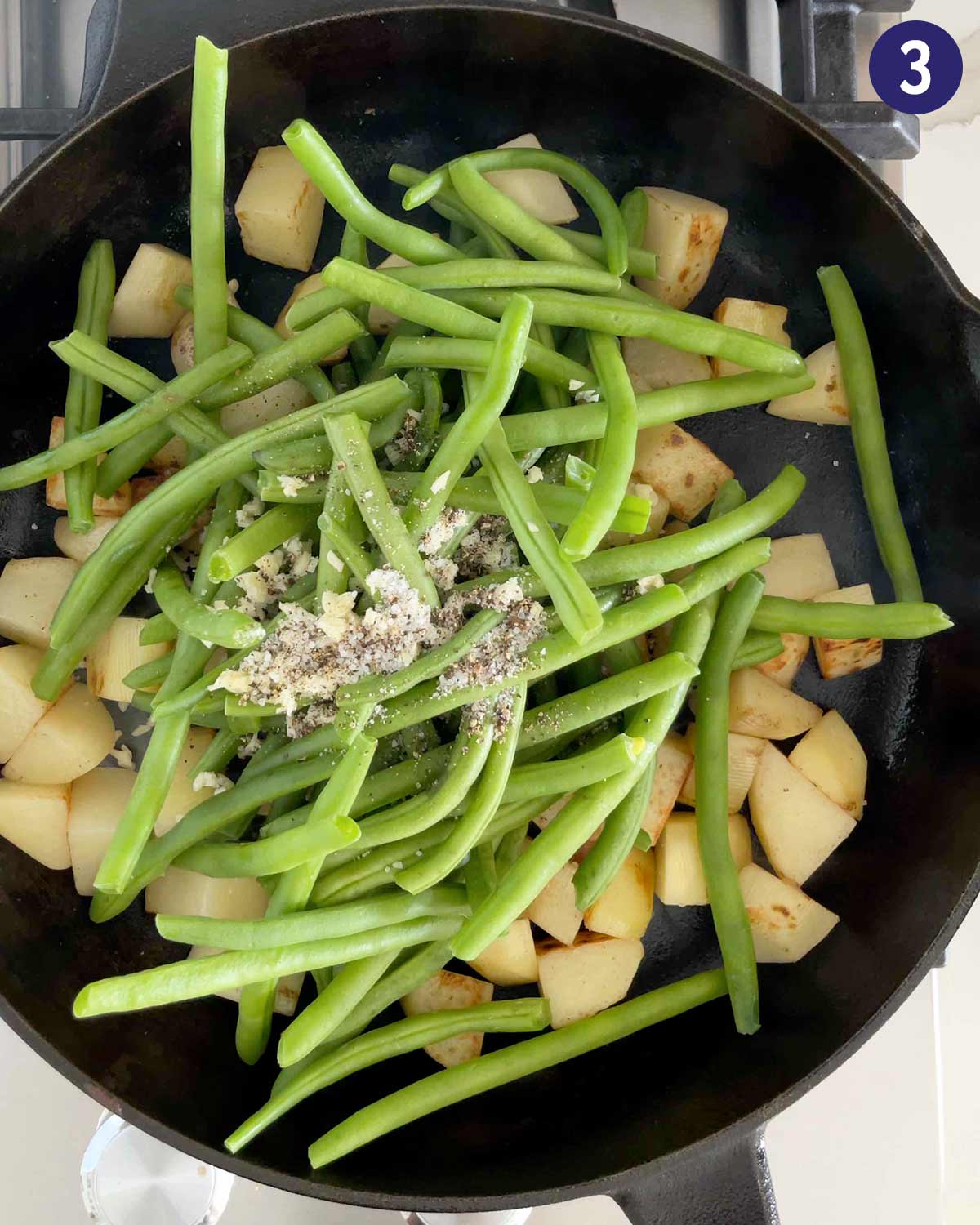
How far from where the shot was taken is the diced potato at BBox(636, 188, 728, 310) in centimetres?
165

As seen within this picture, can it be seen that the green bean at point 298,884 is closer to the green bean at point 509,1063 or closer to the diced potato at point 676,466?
the green bean at point 509,1063

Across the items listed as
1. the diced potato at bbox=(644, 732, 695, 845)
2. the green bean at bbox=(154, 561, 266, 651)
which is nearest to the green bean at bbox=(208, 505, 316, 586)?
the green bean at bbox=(154, 561, 266, 651)

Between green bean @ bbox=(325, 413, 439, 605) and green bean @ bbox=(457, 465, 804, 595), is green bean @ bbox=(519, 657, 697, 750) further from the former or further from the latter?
green bean @ bbox=(325, 413, 439, 605)

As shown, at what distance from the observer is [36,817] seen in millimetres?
1630

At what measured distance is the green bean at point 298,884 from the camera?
1295mm

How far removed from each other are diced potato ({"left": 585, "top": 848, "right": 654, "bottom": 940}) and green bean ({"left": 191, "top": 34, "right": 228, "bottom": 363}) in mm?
1062

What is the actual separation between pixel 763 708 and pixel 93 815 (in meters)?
1.12

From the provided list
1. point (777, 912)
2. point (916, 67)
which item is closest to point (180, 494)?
point (777, 912)

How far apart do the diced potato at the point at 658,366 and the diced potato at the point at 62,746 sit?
1056mm

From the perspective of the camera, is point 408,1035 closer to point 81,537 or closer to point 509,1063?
point 509,1063

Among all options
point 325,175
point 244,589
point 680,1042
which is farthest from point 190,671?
point 680,1042

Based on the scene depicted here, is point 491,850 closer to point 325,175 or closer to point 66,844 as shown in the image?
point 66,844

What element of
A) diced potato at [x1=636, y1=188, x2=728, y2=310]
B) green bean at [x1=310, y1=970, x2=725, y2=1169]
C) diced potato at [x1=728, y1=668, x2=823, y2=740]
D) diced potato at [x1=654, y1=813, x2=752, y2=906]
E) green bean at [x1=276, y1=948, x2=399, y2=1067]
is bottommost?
green bean at [x1=310, y1=970, x2=725, y2=1169]

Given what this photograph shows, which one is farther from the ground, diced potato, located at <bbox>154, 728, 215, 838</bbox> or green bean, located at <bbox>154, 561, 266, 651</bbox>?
green bean, located at <bbox>154, 561, 266, 651</bbox>
